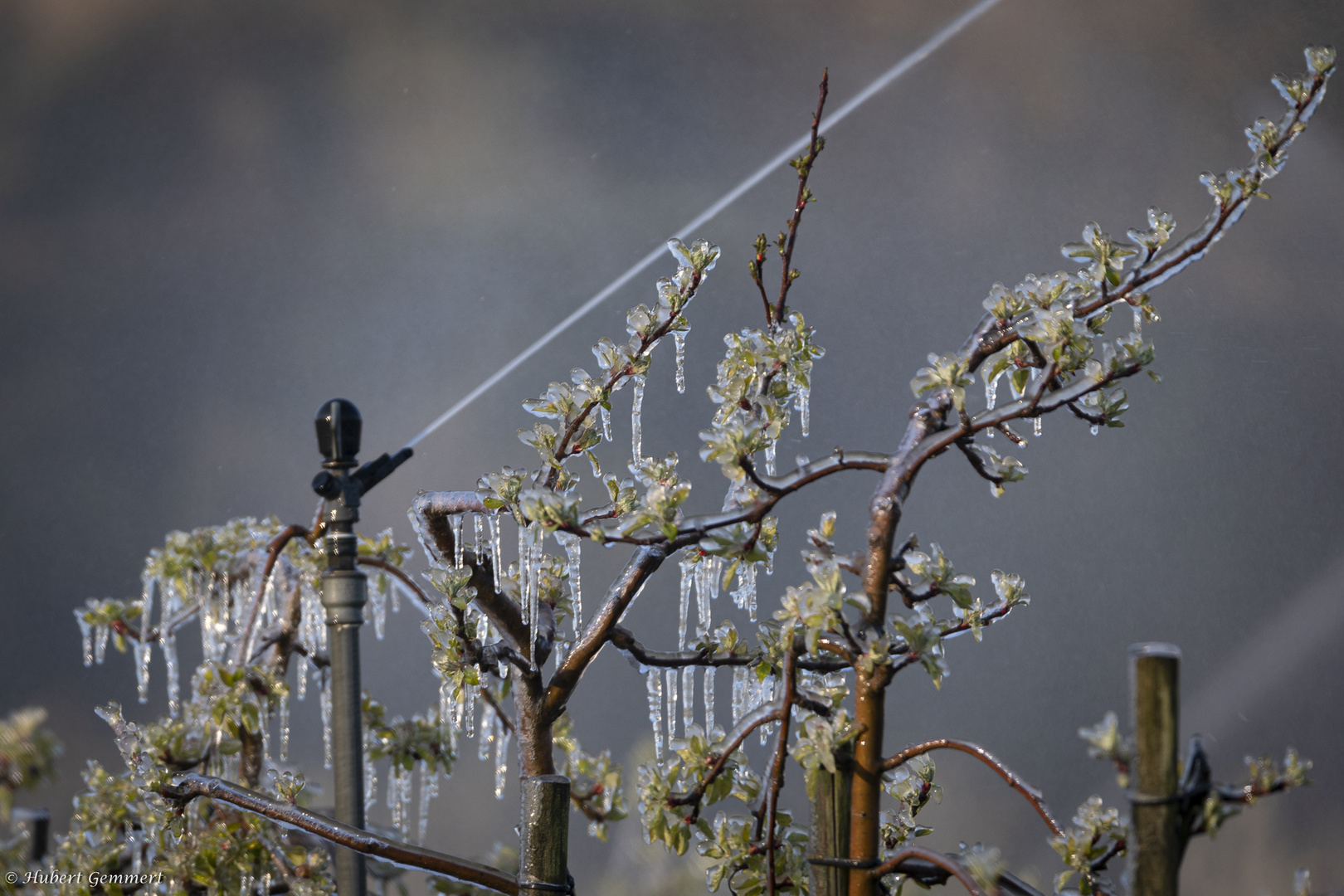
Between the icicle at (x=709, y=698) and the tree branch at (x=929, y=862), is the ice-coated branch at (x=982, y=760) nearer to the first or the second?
the tree branch at (x=929, y=862)

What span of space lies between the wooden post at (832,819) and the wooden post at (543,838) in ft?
0.86

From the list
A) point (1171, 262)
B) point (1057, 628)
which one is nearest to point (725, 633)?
point (1171, 262)

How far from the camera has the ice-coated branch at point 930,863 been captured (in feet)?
2.15

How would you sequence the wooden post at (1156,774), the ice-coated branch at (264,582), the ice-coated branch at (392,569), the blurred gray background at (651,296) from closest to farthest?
the wooden post at (1156,774) → the ice-coated branch at (264,582) → the ice-coated branch at (392,569) → the blurred gray background at (651,296)

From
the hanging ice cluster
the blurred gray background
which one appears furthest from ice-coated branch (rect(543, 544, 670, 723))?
the blurred gray background

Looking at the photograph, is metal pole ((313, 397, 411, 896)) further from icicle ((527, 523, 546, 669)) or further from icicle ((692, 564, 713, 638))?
icicle ((692, 564, 713, 638))

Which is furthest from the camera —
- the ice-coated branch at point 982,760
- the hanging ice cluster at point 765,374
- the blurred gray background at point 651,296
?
the blurred gray background at point 651,296

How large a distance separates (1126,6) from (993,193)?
52 cm

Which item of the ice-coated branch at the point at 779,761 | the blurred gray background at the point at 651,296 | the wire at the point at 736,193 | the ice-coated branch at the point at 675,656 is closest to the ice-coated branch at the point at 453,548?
the ice-coated branch at the point at 675,656

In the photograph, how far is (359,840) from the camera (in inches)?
35.6

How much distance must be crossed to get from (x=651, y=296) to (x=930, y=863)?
7.19 feet

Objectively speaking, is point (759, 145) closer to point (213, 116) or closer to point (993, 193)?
point (993, 193)

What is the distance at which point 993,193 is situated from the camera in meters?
2.51

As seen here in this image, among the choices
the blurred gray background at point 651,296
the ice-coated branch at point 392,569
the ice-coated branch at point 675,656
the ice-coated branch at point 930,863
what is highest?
the blurred gray background at point 651,296
